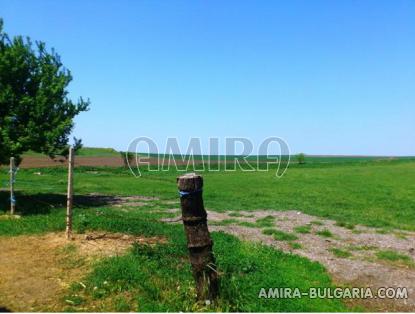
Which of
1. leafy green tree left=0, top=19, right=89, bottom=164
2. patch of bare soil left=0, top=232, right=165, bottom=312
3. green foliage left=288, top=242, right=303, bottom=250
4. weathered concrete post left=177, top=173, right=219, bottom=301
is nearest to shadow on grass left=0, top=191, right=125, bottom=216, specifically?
leafy green tree left=0, top=19, right=89, bottom=164

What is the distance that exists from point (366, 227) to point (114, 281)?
40.5 feet

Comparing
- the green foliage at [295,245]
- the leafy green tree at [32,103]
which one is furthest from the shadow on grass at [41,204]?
the green foliage at [295,245]

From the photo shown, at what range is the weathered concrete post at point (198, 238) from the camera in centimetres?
763

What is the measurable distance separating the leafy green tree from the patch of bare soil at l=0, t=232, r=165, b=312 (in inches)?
354

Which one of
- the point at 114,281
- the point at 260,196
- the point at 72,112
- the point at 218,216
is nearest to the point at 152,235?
the point at 114,281

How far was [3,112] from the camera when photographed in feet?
70.7

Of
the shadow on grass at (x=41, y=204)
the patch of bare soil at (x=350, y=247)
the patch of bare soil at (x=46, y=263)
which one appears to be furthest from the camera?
the shadow on grass at (x=41, y=204)

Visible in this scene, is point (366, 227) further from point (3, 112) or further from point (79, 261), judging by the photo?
point (3, 112)

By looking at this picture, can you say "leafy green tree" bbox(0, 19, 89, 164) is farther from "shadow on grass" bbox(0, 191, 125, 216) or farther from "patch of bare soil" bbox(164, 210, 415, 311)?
"patch of bare soil" bbox(164, 210, 415, 311)

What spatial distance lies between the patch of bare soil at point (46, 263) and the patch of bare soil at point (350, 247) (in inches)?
179

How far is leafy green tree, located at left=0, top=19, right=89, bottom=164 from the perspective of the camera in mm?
20906

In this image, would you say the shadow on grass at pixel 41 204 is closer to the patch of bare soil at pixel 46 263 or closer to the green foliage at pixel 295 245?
the patch of bare soil at pixel 46 263

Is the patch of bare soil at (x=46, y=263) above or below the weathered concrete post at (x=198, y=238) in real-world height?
below

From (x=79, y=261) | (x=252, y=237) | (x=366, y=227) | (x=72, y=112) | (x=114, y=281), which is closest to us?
(x=114, y=281)
